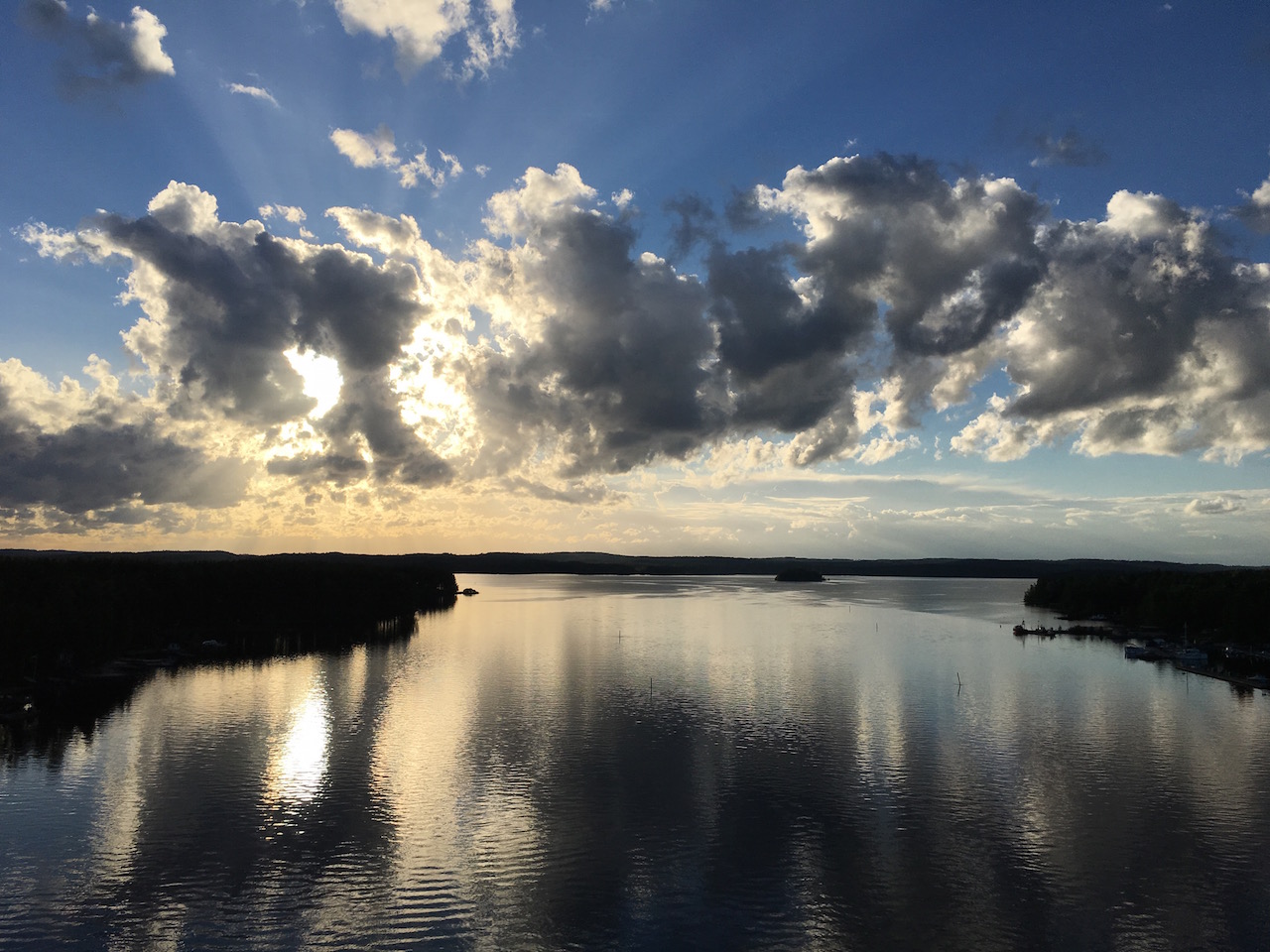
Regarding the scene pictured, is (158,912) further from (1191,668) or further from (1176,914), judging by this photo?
(1191,668)

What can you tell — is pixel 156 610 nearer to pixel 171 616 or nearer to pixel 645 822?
pixel 171 616

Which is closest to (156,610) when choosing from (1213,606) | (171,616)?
(171,616)

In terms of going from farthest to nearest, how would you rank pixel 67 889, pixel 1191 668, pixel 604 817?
1. pixel 1191 668
2. pixel 604 817
3. pixel 67 889

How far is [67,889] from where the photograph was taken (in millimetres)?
39906

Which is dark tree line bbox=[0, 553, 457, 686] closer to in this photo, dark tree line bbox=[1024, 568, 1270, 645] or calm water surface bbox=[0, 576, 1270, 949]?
calm water surface bbox=[0, 576, 1270, 949]

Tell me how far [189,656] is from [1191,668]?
159m

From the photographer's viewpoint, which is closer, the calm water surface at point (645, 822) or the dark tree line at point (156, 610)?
the calm water surface at point (645, 822)

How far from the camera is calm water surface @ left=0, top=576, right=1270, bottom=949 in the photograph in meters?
36.7

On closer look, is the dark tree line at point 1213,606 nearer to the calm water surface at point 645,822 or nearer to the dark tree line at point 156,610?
the calm water surface at point 645,822

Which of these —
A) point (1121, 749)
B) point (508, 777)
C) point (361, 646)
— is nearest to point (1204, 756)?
point (1121, 749)

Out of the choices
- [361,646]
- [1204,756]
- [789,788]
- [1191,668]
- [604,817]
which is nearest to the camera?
[604,817]

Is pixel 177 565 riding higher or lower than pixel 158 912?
higher

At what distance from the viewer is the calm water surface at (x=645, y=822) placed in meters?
36.7

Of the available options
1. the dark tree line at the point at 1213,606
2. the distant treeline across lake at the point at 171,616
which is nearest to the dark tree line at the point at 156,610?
the distant treeline across lake at the point at 171,616
